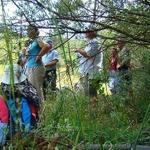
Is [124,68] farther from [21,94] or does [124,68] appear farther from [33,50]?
[21,94]

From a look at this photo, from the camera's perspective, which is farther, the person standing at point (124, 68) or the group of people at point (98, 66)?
the person standing at point (124, 68)

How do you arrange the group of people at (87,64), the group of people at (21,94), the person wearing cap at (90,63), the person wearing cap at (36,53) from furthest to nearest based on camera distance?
1. the person wearing cap at (90,63)
2. the person wearing cap at (36,53)
3. the group of people at (87,64)
4. the group of people at (21,94)

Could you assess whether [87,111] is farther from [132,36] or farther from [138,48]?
[138,48]

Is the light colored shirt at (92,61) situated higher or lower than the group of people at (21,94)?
higher

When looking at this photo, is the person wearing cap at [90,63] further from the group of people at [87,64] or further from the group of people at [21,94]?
the group of people at [21,94]

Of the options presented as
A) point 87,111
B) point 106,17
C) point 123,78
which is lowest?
point 87,111

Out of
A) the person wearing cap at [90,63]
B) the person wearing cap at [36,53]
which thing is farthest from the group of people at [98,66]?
the person wearing cap at [36,53]

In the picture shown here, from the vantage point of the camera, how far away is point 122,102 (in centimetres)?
557

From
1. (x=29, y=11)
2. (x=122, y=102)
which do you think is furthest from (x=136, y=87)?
(x=29, y=11)

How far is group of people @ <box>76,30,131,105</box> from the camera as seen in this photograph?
4896 millimetres

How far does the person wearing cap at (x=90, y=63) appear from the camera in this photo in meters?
4.81

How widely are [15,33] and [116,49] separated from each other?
5.07 ft

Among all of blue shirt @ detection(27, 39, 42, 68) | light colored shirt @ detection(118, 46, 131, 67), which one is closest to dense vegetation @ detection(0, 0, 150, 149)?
light colored shirt @ detection(118, 46, 131, 67)

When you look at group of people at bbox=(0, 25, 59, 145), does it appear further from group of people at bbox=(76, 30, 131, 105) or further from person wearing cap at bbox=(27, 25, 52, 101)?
group of people at bbox=(76, 30, 131, 105)
